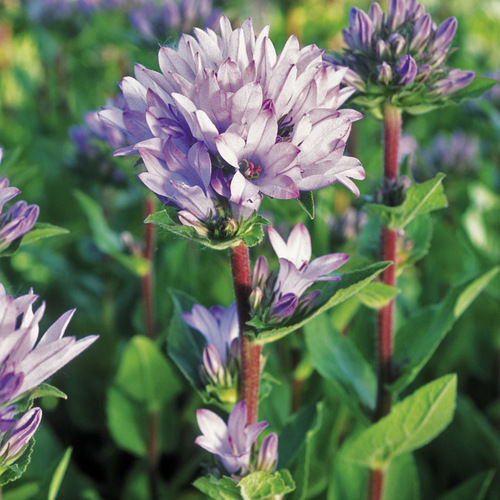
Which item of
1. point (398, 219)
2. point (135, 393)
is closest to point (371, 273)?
point (398, 219)

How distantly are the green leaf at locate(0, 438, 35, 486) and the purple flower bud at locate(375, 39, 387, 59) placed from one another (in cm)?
91

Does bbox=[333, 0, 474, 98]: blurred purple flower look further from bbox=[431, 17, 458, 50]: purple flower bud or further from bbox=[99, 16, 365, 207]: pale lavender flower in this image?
bbox=[99, 16, 365, 207]: pale lavender flower

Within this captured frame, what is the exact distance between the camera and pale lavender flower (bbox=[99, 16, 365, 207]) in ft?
2.92

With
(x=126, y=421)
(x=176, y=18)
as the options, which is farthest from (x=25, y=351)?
(x=176, y=18)

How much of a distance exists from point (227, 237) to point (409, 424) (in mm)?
636

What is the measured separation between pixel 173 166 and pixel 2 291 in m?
0.30

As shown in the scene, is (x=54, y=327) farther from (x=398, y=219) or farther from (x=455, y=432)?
(x=455, y=432)

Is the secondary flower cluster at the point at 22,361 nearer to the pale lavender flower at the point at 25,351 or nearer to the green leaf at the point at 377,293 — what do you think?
the pale lavender flower at the point at 25,351

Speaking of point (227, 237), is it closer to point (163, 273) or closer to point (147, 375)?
point (147, 375)

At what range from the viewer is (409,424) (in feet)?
4.35

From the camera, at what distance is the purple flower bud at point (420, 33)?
1.22 metres

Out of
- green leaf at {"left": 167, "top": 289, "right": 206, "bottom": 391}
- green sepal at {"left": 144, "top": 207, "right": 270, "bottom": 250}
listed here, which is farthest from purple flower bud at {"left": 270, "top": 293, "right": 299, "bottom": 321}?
green leaf at {"left": 167, "top": 289, "right": 206, "bottom": 391}

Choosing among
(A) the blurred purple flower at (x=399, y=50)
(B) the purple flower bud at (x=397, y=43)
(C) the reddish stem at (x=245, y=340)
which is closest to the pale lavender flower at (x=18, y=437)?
(C) the reddish stem at (x=245, y=340)

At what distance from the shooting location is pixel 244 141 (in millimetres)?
903
